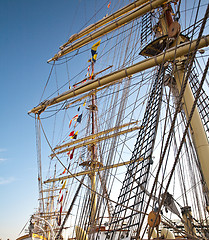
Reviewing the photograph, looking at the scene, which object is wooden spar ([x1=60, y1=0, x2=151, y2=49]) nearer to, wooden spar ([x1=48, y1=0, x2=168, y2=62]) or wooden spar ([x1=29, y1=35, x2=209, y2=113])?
wooden spar ([x1=48, y1=0, x2=168, y2=62])

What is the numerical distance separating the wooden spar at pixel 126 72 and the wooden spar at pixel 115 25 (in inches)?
98.9

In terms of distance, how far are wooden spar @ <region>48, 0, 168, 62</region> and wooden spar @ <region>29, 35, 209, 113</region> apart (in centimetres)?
251

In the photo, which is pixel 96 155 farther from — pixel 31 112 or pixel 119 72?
pixel 119 72

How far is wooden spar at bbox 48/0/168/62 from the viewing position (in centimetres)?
660

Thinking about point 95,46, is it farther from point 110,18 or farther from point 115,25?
point 115,25

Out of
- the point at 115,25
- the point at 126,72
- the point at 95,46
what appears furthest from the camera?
the point at 95,46

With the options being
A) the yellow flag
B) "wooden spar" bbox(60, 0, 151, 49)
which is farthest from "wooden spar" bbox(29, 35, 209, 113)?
"wooden spar" bbox(60, 0, 151, 49)

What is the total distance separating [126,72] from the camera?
17.6 feet

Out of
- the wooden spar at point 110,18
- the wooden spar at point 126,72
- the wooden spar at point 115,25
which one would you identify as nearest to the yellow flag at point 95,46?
the wooden spar at point 115,25

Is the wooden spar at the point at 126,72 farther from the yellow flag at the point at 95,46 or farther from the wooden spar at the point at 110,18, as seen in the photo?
the wooden spar at the point at 110,18

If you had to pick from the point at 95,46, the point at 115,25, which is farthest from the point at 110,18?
the point at 95,46

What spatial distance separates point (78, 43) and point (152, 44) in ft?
9.69

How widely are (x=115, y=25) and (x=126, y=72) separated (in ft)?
8.73

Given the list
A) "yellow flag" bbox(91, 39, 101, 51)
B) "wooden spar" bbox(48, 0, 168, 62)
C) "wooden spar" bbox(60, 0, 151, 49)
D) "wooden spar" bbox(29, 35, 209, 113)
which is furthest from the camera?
"yellow flag" bbox(91, 39, 101, 51)
